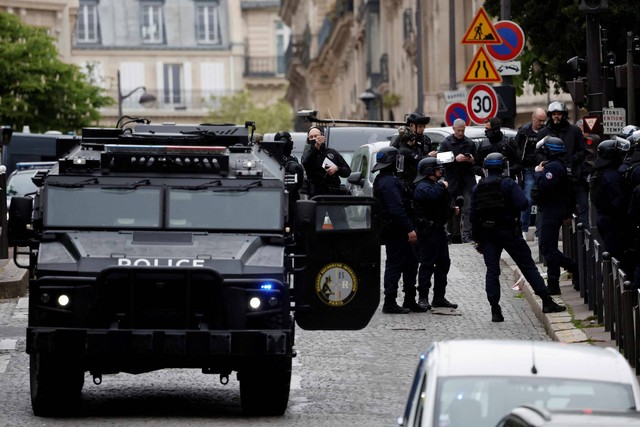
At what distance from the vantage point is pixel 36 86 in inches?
2758

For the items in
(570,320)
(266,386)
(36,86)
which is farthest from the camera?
(36,86)

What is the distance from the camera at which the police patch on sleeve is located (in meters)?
14.7

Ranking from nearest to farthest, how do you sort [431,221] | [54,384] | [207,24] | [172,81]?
[54,384]
[431,221]
[172,81]
[207,24]

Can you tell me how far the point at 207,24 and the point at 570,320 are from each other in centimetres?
11963

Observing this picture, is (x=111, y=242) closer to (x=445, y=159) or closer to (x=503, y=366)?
(x=503, y=366)

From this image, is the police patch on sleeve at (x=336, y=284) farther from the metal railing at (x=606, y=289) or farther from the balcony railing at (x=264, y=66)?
the balcony railing at (x=264, y=66)

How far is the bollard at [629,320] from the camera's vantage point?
1525 centimetres

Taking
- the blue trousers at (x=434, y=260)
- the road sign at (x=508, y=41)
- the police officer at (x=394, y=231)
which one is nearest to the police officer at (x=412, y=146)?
the blue trousers at (x=434, y=260)

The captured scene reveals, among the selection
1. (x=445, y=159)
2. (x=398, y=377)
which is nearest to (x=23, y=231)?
(x=398, y=377)

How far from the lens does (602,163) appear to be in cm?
1808

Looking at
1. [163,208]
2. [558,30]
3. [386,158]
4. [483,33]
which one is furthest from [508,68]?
[163,208]

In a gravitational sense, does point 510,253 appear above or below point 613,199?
below

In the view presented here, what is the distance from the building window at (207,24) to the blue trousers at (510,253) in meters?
117

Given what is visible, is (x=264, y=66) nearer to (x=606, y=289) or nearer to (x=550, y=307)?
(x=550, y=307)
